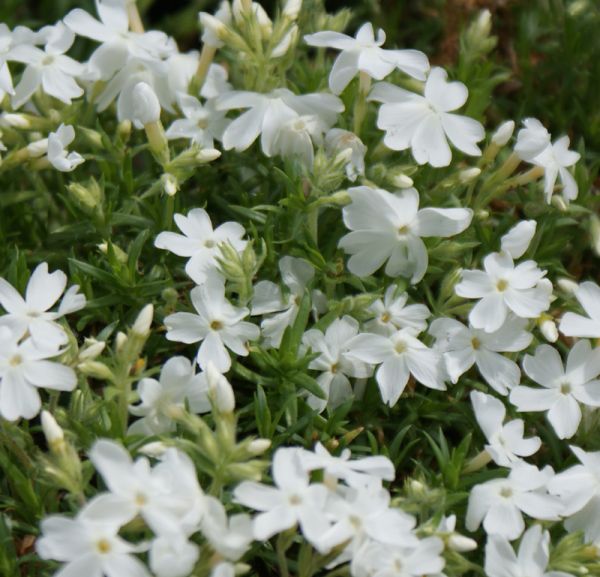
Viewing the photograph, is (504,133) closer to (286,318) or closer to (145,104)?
(286,318)

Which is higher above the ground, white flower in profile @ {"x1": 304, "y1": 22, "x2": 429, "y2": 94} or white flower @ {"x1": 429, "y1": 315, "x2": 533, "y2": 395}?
white flower in profile @ {"x1": 304, "y1": 22, "x2": 429, "y2": 94}

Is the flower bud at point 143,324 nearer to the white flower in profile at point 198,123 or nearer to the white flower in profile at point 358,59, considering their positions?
the white flower in profile at point 198,123

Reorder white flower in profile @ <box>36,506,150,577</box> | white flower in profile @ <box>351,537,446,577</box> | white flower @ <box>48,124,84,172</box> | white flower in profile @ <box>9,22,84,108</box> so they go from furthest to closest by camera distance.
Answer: white flower in profile @ <box>9,22,84,108</box>
white flower @ <box>48,124,84,172</box>
white flower in profile @ <box>351,537,446,577</box>
white flower in profile @ <box>36,506,150,577</box>

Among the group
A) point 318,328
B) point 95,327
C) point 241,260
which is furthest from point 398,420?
point 95,327

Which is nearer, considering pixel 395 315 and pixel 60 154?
pixel 395 315

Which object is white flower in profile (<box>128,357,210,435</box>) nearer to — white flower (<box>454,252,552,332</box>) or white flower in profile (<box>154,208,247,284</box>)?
white flower in profile (<box>154,208,247,284</box>)

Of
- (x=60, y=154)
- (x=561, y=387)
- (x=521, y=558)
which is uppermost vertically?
(x=60, y=154)

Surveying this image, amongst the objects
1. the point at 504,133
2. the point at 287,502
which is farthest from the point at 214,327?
the point at 504,133

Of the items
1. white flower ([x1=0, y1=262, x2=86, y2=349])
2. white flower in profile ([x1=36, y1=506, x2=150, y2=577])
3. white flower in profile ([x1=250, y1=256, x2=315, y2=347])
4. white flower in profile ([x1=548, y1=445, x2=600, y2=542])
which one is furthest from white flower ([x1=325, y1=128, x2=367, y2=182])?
white flower in profile ([x1=36, y1=506, x2=150, y2=577])
